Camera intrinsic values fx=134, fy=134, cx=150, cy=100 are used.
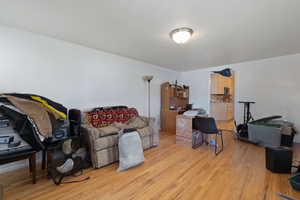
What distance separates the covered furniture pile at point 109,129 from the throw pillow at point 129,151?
10.7 inches

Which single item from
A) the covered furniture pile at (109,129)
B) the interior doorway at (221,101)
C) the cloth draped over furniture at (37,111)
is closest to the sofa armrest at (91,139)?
the covered furniture pile at (109,129)

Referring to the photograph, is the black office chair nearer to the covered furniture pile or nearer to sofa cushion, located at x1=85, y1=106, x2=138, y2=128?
the covered furniture pile

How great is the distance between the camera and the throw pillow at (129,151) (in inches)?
88.5

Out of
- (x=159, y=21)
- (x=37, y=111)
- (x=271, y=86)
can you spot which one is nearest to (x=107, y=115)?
(x=37, y=111)

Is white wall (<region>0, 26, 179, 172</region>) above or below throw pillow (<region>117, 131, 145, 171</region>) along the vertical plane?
above

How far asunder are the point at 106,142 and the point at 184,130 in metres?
1.92

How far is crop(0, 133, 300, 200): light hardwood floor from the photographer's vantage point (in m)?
1.67

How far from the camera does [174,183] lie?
1896mm

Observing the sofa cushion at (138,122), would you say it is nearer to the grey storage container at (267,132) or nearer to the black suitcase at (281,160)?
the black suitcase at (281,160)

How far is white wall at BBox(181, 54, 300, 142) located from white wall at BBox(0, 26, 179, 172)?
3278mm

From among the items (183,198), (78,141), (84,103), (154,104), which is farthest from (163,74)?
(183,198)

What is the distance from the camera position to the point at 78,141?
2.28m

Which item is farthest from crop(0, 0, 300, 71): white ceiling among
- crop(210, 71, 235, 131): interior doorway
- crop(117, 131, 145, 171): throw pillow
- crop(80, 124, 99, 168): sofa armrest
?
crop(210, 71, 235, 131): interior doorway

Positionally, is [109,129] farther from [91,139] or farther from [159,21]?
[159,21]
